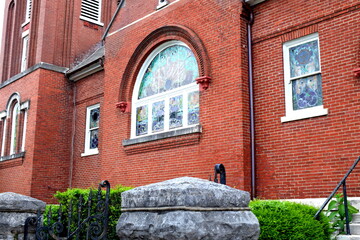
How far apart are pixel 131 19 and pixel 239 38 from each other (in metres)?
4.88

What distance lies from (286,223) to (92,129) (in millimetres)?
11250

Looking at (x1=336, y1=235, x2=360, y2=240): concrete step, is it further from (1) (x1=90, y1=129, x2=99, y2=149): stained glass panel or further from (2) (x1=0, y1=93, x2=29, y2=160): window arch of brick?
(2) (x1=0, y1=93, x2=29, y2=160): window arch of brick

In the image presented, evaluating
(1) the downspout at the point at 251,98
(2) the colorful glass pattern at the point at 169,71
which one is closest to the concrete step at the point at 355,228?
(1) the downspout at the point at 251,98

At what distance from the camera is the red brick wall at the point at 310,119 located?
850cm

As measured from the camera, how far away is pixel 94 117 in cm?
1633

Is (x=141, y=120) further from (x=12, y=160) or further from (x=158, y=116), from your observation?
(x=12, y=160)

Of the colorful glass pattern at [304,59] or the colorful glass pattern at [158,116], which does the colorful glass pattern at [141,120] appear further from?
the colorful glass pattern at [304,59]

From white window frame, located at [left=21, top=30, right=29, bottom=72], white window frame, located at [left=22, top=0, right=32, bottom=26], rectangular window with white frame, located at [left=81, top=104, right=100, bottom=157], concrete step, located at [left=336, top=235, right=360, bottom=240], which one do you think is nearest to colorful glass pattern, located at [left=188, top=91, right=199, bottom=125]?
concrete step, located at [left=336, top=235, right=360, bottom=240]

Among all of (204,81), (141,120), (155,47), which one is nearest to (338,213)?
(204,81)

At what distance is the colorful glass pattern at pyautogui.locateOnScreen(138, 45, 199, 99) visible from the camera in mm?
11781

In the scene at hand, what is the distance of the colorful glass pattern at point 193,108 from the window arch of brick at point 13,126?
28.5 ft

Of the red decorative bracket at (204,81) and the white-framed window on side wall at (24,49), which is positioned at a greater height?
the white-framed window on side wall at (24,49)

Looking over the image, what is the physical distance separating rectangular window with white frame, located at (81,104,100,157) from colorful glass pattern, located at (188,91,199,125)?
5.62 meters

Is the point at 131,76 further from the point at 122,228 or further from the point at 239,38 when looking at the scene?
the point at 122,228
